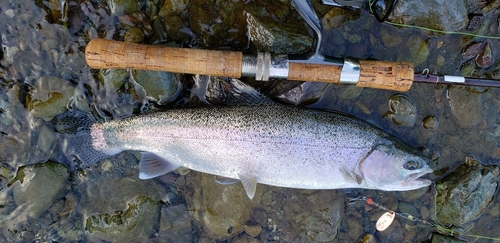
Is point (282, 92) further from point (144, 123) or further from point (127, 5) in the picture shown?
point (127, 5)

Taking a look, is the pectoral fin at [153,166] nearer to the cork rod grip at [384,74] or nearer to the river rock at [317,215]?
the river rock at [317,215]

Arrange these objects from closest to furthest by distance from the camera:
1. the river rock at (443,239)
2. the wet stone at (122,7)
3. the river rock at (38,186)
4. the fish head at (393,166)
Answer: the fish head at (393,166)
the wet stone at (122,7)
the river rock at (38,186)
the river rock at (443,239)

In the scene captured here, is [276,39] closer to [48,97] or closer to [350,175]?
[350,175]

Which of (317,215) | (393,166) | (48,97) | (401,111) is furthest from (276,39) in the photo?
(48,97)

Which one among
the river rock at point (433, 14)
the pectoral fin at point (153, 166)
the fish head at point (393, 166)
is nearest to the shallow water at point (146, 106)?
the river rock at point (433, 14)

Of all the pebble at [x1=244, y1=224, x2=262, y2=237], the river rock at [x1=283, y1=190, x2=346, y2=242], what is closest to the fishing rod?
the river rock at [x1=283, y1=190, x2=346, y2=242]

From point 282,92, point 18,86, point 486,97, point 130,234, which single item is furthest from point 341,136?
point 18,86
